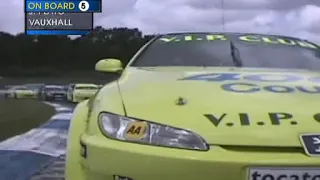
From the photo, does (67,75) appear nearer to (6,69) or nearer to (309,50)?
(6,69)

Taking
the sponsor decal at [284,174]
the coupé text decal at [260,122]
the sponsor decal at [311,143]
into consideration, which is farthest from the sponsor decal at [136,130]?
the sponsor decal at [311,143]

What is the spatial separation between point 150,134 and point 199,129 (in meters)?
0.22

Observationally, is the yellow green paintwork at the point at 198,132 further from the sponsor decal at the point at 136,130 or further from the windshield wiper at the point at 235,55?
the windshield wiper at the point at 235,55

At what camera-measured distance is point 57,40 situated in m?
38.9

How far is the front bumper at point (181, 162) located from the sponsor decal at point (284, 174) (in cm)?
2

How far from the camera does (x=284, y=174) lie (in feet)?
8.87

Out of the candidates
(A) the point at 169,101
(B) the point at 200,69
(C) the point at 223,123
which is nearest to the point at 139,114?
(A) the point at 169,101

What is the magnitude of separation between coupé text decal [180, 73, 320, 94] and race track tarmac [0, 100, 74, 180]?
3154 mm

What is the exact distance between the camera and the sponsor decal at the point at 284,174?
8.86 ft

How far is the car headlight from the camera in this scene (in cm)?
283

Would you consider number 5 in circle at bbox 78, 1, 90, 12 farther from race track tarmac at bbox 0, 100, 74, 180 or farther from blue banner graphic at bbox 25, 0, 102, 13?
race track tarmac at bbox 0, 100, 74, 180

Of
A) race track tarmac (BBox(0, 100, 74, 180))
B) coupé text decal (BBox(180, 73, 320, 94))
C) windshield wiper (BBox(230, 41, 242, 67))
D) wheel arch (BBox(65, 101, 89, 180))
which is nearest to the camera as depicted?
wheel arch (BBox(65, 101, 89, 180))

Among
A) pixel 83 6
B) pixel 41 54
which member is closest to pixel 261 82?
pixel 83 6

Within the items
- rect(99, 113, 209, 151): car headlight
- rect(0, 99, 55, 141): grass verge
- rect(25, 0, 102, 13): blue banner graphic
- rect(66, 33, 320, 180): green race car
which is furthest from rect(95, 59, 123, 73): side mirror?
rect(25, 0, 102, 13): blue banner graphic
